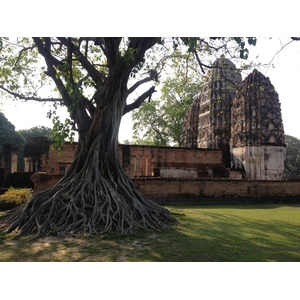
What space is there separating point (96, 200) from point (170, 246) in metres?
2.47

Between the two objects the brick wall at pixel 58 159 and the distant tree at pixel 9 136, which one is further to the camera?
the distant tree at pixel 9 136

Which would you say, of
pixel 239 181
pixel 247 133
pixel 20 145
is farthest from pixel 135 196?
pixel 20 145

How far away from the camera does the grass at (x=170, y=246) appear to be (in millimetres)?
4301

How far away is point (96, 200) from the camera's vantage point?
22.7ft

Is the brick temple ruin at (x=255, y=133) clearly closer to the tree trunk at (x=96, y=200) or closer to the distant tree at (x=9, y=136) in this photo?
the tree trunk at (x=96, y=200)

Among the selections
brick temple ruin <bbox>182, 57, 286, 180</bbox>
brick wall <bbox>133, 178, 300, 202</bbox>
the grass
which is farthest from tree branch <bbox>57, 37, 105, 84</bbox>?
brick temple ruin <bbox>182, 57, 286, 180</bbox>

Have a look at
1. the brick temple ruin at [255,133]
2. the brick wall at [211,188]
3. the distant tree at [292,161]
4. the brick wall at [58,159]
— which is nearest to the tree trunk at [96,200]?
the brick wall at [211,188]

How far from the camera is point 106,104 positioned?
7984 millimetres

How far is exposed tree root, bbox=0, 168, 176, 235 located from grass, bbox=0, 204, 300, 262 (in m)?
0.41

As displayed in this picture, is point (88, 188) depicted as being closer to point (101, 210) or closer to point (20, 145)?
point (101, 210)

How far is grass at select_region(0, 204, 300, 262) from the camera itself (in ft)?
14.1

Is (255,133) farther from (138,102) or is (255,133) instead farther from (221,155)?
(138,102)

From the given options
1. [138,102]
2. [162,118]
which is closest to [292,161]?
[162,118]

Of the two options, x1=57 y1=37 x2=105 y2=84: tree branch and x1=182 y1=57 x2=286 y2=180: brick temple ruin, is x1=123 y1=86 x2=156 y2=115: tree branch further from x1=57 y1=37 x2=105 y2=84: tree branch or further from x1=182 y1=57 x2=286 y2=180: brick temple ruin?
x1=182 y1=57 x2=286 y2=180: brick temple ruin
